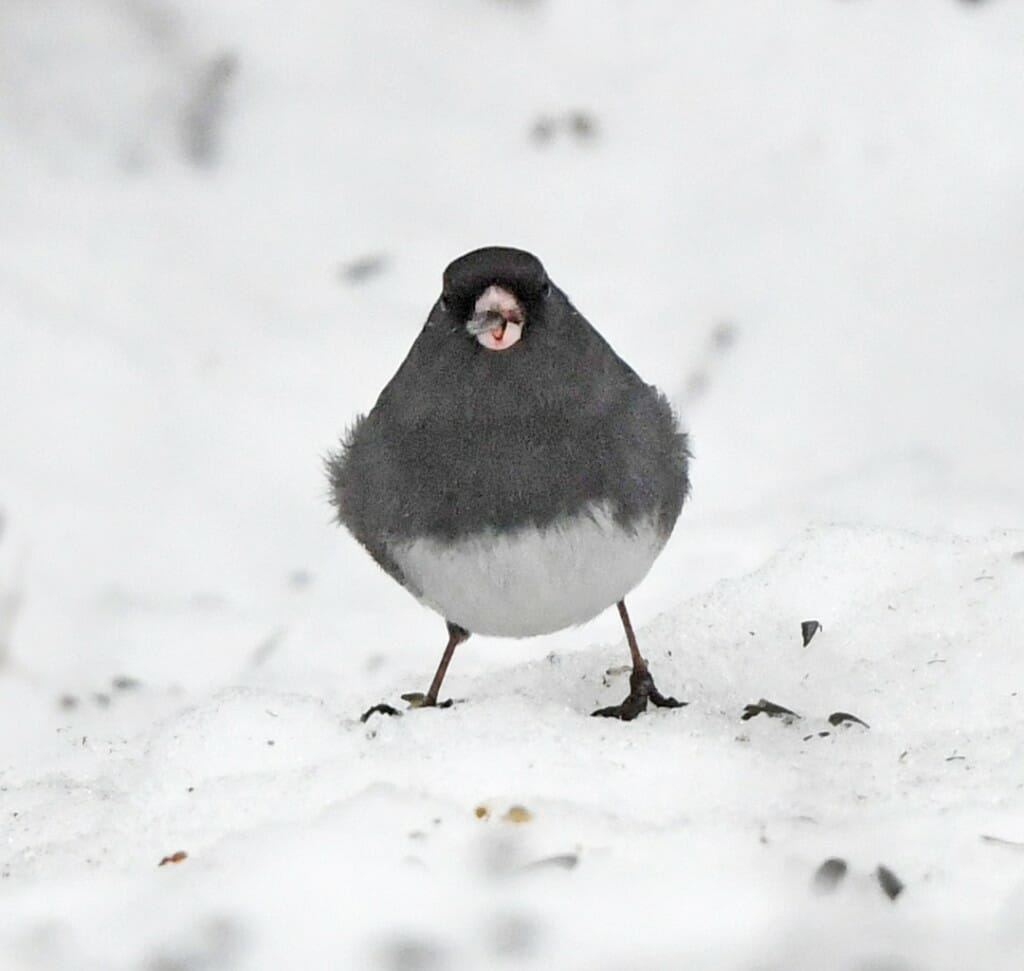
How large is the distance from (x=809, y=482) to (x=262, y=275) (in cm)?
111

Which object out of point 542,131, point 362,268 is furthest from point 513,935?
point 542,131

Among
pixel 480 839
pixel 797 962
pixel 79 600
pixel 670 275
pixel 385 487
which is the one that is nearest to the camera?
pixel 797 962

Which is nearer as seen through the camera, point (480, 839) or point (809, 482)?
point (480, 839)

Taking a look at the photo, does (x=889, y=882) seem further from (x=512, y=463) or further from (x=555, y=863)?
(x=512, y=463)

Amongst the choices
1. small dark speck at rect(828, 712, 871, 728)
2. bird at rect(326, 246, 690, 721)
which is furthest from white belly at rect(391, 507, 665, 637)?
small dark speck at rect(828, 712, 871, 728)

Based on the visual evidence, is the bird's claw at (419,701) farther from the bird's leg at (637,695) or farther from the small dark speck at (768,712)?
the small dark speck at (768,712)

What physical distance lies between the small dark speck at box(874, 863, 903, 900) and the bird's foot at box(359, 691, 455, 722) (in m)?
0.62

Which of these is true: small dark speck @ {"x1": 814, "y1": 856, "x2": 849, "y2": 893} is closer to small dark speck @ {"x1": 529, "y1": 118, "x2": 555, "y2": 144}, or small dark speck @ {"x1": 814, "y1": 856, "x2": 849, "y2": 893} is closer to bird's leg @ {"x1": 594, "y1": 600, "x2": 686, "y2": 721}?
bird's leg @ {"x1": 594, "y1": 600, "x2": 686, "y2": 721}

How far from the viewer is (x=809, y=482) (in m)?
2.89

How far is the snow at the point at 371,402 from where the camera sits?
4.80 feet

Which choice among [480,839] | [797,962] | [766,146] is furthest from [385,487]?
[766,146]

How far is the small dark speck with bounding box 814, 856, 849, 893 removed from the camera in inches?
55.0

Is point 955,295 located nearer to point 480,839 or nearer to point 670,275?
point 670,275

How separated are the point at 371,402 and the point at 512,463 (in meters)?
1.33
